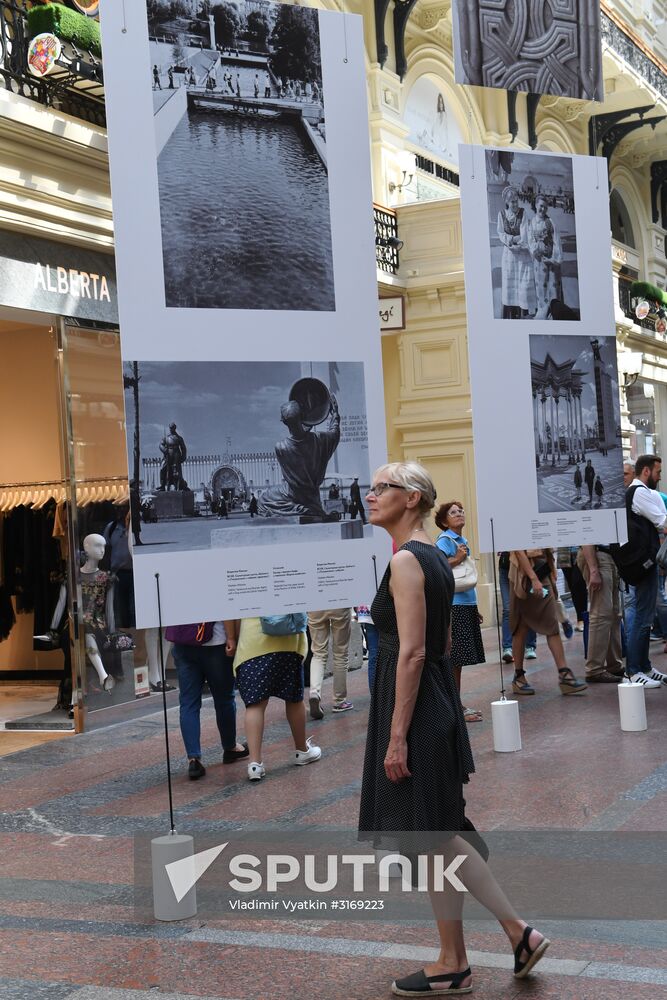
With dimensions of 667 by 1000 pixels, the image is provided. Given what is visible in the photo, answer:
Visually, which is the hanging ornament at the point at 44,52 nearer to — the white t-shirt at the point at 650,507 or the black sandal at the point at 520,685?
the white t-shirt at the point at 650,507

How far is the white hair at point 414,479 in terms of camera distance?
4.16 m

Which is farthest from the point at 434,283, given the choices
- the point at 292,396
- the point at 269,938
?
the point at 269,938

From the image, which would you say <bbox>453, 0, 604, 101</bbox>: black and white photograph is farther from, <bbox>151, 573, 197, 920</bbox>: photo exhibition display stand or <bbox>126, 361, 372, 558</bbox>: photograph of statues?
<bbox>151, 573, 197, 920</bbox>: photo exhibition display stand

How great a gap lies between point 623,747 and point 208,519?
3.60 m

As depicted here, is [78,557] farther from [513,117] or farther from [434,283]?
[513,117]

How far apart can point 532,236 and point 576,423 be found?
1330mm

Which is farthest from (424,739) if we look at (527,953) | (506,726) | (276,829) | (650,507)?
(650,507)

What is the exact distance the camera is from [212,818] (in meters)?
6.54

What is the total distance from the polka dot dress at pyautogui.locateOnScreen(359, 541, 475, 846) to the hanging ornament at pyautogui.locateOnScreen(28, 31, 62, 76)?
6.97 metres

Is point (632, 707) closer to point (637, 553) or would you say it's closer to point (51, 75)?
point (637, 553)

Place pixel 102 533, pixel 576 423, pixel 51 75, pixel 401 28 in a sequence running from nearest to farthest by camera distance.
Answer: pixel 576 423 < pixel 51 75 < pixel 102 533 < pixel 401 28

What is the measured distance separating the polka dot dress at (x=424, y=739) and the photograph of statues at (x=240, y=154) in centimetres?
215

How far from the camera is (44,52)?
9.52m

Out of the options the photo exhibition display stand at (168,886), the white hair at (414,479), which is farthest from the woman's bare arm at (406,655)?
the photo exhibition display stand at (168,886)
